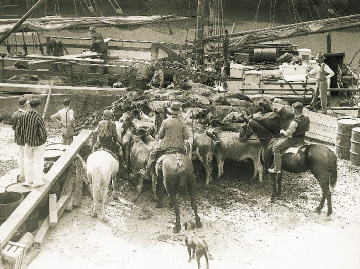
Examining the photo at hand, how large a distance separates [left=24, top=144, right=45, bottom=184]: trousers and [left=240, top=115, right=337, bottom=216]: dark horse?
503 centimetres

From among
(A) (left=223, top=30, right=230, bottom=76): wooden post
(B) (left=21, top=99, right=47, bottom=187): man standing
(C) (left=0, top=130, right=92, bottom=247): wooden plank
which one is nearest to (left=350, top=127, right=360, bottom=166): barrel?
(A) (left=223, top=30, right=230, bottom=76): wooden post

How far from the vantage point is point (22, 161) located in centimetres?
976

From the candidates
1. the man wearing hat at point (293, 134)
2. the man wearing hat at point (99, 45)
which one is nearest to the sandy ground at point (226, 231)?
the man wearing hat at point (293, 134)

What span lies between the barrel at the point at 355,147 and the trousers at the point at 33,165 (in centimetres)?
842

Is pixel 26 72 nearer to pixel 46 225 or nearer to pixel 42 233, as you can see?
pixel 46 225

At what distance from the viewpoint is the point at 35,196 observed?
8742 millimetres

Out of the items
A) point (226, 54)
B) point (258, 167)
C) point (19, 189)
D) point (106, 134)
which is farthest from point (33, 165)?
point (226, 54)

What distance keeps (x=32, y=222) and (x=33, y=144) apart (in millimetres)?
1485

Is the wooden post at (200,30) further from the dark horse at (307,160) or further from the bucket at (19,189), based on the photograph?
the bucket at (19,189)

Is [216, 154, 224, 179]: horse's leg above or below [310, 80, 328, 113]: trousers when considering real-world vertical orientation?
below

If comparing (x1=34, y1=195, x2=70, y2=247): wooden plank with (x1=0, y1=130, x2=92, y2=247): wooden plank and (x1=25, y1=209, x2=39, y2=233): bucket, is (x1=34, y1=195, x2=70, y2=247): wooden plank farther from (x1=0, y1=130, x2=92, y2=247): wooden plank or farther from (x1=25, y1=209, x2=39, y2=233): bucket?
(x1=0, y1=130, x2=92, y2=247): wooden plank

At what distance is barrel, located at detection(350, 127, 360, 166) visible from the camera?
521 inches

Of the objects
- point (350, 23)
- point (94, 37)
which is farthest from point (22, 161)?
point (350, 23)

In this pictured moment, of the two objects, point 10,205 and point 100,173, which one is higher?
point 100,173
